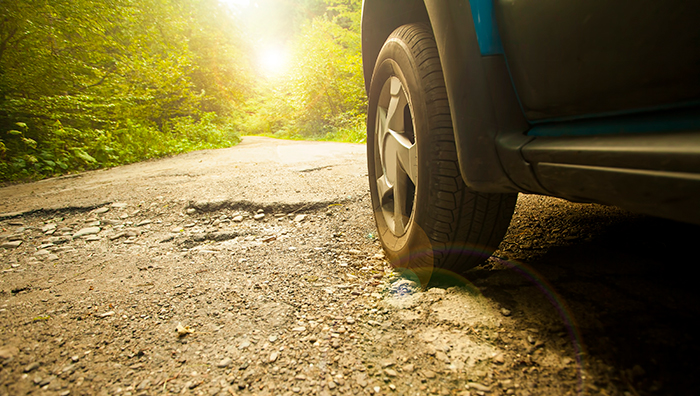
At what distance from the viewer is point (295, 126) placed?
1703 centimetres

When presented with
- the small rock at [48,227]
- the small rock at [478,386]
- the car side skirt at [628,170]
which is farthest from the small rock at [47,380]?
the small rock at [48,227]

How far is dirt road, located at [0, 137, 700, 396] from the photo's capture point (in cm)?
79

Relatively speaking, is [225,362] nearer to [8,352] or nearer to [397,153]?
[8,352]

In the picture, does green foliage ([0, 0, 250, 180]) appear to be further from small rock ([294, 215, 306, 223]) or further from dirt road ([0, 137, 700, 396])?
small rock ([294, 215, 306, 223])

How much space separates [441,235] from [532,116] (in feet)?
1.64

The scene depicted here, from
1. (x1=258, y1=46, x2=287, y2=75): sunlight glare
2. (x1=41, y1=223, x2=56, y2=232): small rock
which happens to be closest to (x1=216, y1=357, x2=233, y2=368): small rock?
(x1=41, y1=223, x2=56, y2=232): small rock

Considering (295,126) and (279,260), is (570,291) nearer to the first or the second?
(279,260)

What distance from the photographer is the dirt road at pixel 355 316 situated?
79 cm

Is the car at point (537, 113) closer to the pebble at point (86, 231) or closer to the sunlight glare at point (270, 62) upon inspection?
the pebble at point (86, 231)

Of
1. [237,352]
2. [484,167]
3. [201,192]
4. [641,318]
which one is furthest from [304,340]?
[201,192]

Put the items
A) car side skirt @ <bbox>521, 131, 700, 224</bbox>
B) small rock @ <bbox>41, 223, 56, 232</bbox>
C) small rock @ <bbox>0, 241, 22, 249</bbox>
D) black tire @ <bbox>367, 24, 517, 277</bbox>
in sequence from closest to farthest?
car side skirt @ <bbox>521, 131, 700, 224</bbox>, black tire @ <bbox>367, 24, 517, 277</bbox>, small rock @ <bbox>0, 241, 22, 249</bbox>, small rock @ <bbox>41, 223, 56, 232</bbox>

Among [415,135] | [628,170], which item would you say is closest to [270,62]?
[415,135]

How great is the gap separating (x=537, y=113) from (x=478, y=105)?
0.15 meters

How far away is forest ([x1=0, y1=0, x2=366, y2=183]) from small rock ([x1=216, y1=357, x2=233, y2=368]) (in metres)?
5.91
